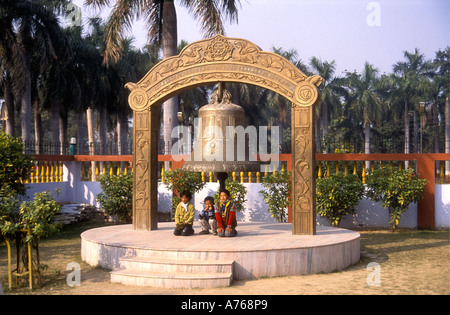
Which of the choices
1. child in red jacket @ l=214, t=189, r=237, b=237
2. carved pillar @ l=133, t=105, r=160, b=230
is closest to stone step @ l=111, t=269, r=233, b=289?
child in red jacket @ l=214, t=189, r=237, b=237

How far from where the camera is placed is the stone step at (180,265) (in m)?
6.59

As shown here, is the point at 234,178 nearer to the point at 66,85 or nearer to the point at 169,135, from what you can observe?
the point at 169,135

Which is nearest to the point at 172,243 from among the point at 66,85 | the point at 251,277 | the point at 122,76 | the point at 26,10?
the point at 251,277

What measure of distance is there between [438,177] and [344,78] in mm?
29784

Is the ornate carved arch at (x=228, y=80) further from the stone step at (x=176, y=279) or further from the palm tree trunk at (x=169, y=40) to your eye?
the palm tree trunk at (x=169, y=40)

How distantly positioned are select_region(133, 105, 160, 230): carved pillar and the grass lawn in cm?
141

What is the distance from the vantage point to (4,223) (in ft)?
21.6

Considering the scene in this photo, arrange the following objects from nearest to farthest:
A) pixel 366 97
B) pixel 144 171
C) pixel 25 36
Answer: pixel 144 171
pixel 25 36
pixel 366 97

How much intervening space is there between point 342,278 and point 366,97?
1370 inches

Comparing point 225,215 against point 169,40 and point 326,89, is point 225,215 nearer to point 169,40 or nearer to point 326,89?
point 169,40

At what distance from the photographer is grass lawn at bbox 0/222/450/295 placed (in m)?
6.16

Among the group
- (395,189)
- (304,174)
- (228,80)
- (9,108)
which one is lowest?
(395,189)

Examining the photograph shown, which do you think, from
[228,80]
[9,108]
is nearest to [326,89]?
[9,108]

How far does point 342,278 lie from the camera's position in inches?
271
